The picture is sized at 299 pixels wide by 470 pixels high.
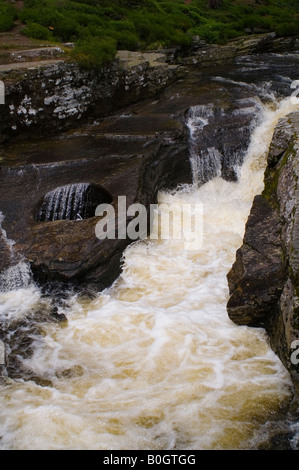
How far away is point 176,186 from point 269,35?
16294mm

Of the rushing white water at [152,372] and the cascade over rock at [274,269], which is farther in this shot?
the cascade over rock at [274,269]

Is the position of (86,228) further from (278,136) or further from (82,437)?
(278,136)

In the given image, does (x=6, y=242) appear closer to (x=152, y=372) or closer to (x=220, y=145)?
(x=152, y=372)

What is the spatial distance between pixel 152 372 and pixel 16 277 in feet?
10.7

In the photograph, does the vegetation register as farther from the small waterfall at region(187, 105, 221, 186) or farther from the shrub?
the small waterfall at region(187, 105, 221, 186)

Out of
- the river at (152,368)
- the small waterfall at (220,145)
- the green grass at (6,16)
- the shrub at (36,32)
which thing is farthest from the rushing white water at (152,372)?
the green grass at (6,16)

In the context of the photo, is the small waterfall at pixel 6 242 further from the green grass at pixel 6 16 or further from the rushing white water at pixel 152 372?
the green grass at pixel 6 16

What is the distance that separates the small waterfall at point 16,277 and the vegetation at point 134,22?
7.17 m

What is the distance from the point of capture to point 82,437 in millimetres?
4578

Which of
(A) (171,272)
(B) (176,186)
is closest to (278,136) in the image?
(B) (176,186)

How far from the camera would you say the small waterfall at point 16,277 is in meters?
7.18

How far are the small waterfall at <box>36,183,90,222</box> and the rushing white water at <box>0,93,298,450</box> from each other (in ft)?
5.35

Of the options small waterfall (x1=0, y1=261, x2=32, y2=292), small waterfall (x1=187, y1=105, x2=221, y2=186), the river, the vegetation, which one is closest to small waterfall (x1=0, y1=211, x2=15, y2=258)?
small waterfall (x1=0, y1=261, x2=32, y2=292)

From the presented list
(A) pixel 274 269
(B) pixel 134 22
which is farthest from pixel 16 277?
(B) pixel 134 22
